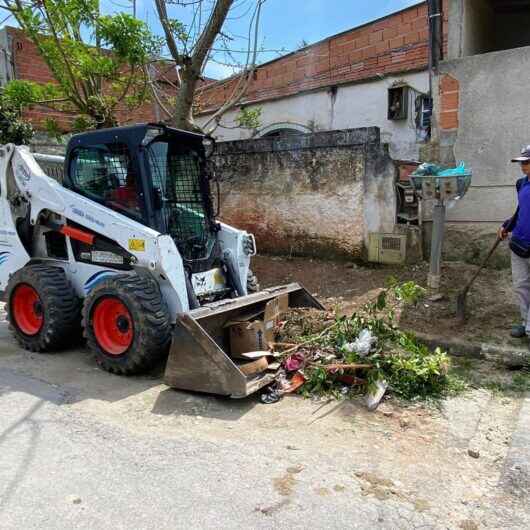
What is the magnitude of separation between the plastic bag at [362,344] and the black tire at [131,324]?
5.25 feet

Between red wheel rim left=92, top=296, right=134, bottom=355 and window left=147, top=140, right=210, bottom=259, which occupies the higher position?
window left=147, top=140, right=210, bottom=259

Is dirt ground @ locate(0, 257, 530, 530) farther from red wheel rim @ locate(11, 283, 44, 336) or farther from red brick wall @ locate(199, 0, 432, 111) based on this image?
red brick wall @ locate(199, 0, 432, 111)

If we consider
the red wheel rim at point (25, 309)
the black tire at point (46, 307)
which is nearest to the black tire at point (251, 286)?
the black tire at point (46, 307)

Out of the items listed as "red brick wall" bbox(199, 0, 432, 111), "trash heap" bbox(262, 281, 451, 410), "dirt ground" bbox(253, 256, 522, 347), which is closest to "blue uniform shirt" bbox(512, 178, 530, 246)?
"dirt ground" bbox(253, 256, 522, 347)

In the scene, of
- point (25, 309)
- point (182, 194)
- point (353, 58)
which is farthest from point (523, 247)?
point (353, 58)

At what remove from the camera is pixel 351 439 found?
335cm

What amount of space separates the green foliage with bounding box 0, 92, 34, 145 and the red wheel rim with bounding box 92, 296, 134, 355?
5014mm

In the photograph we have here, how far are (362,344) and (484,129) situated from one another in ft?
12.5

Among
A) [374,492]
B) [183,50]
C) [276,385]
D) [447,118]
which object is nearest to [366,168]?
[447,118]

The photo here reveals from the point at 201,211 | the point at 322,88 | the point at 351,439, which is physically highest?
the point at 322,88

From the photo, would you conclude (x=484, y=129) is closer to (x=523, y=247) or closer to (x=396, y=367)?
(x=523, y=247)

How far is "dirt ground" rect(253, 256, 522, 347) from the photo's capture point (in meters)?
5.01

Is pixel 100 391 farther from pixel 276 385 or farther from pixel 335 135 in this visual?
pixel 335 135

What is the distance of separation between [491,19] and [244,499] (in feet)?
27.1
